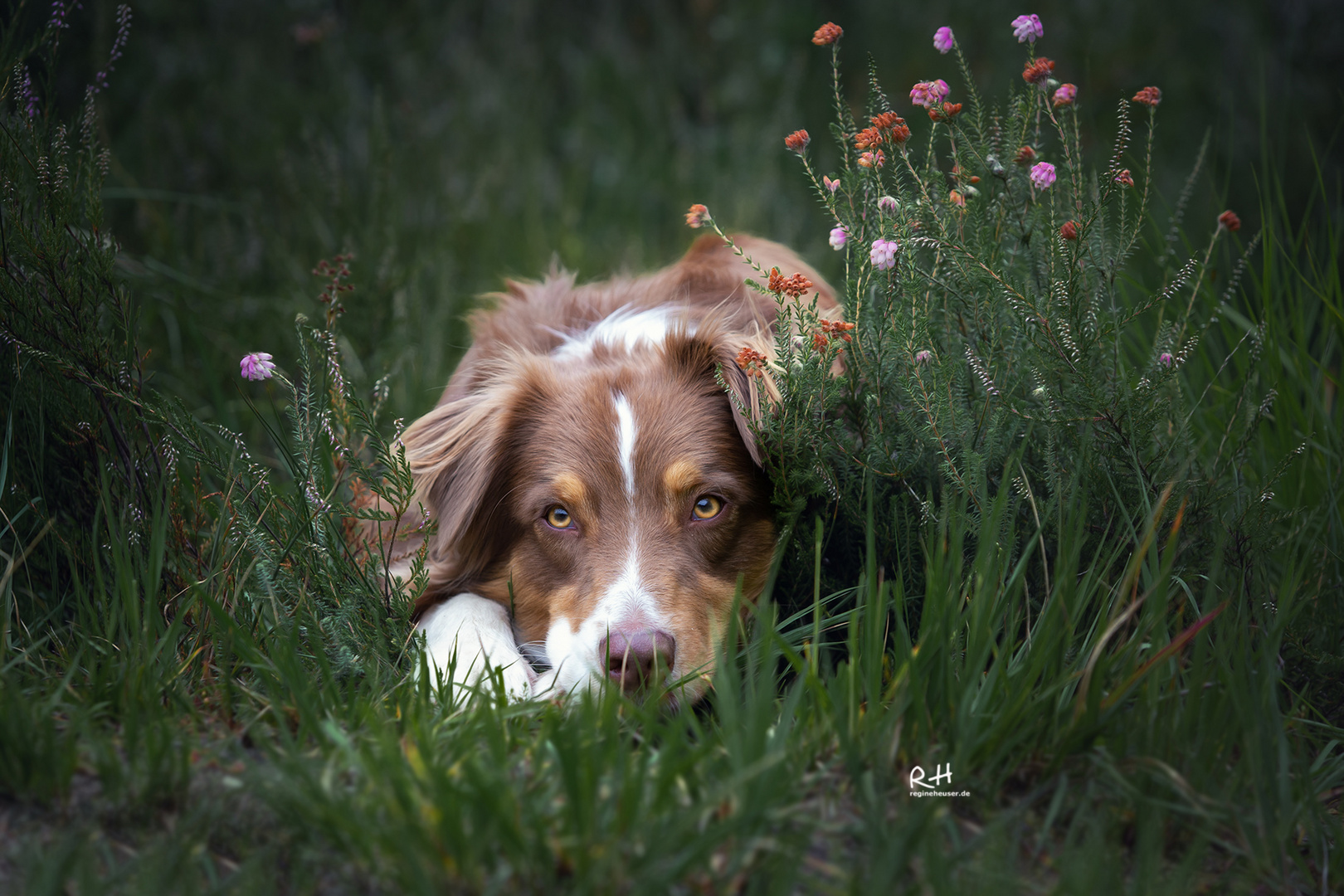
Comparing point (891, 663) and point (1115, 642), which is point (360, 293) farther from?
point (1115, 642)

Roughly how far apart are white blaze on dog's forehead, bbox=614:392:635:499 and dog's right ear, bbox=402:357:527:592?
40 centimetres

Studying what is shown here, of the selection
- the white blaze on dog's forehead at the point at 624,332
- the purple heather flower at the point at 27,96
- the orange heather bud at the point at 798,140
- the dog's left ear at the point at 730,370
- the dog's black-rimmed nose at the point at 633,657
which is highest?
the purple heather flower at the point at 27,96

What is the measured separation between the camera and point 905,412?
8.76ft

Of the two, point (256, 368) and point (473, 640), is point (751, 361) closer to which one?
point (473, 640)

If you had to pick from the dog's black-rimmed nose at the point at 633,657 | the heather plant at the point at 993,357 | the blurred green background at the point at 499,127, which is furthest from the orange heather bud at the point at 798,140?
the dog's black-rimmed nose at the point at 633,657

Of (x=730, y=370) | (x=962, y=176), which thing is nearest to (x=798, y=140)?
(x=962, y=176)

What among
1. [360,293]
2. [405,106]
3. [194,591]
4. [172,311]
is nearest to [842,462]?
[194,591]

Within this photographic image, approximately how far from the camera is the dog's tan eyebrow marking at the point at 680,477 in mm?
2932

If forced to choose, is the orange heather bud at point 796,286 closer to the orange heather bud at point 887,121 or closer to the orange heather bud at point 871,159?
the orange heather bud at point 871,159

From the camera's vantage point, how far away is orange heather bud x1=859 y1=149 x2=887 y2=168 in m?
2.58

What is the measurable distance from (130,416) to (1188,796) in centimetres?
285

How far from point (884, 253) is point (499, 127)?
17.9 ft

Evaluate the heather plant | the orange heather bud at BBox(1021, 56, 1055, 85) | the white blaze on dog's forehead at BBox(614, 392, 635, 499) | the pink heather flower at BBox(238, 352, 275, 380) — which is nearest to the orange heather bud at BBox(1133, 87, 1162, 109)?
the heather plant

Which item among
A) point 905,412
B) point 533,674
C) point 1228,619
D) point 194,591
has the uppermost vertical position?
point 905,412
